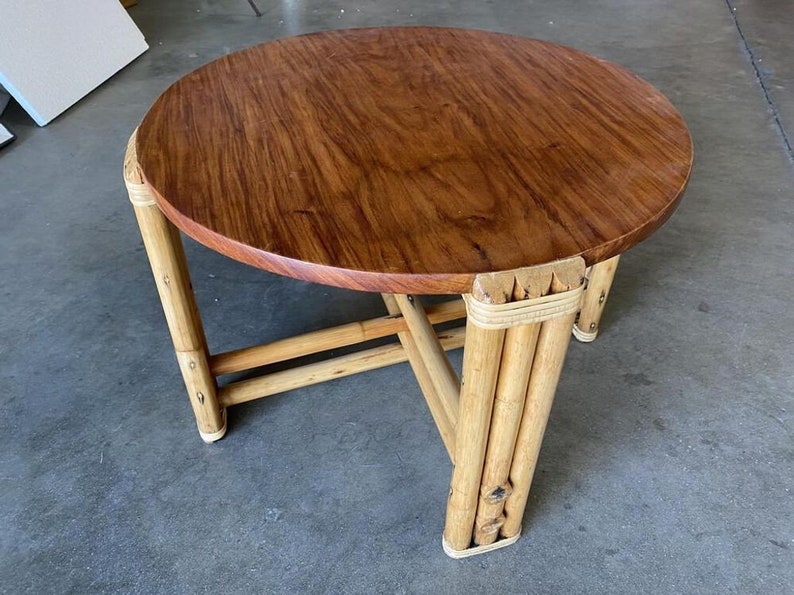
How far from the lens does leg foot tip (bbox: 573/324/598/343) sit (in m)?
1.86

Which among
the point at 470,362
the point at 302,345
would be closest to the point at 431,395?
the point at 302,345

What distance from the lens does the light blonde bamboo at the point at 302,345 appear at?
1.59 metres

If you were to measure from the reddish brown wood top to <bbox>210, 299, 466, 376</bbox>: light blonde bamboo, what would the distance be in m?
0.59

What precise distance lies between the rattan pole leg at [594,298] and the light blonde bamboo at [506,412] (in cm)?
68

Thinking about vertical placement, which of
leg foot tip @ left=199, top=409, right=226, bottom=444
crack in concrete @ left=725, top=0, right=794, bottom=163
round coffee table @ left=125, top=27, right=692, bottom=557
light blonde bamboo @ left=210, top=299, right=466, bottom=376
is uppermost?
round coffee table @ left=125, top=27, right=692, bottom=557

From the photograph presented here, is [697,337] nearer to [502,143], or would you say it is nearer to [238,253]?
[502,143]

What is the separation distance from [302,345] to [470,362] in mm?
745

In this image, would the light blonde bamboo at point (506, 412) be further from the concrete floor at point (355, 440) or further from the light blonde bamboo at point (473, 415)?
the concrete floor at point (355, 440)

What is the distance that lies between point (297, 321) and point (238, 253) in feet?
3.33

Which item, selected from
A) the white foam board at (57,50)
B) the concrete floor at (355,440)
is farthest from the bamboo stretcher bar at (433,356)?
the white foam board at (57,50)

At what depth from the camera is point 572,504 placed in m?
1.48

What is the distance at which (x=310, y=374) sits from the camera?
64.3 inches

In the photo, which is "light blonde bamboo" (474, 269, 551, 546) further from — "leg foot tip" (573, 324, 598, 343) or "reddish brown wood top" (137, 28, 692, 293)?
"leg foot tip" (573, 324, 598, 343)

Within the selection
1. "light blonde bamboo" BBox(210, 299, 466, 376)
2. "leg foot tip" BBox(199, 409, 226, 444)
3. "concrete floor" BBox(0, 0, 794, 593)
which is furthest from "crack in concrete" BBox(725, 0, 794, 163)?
"leg foot tip" BBox(199, 409, 226, 444)
